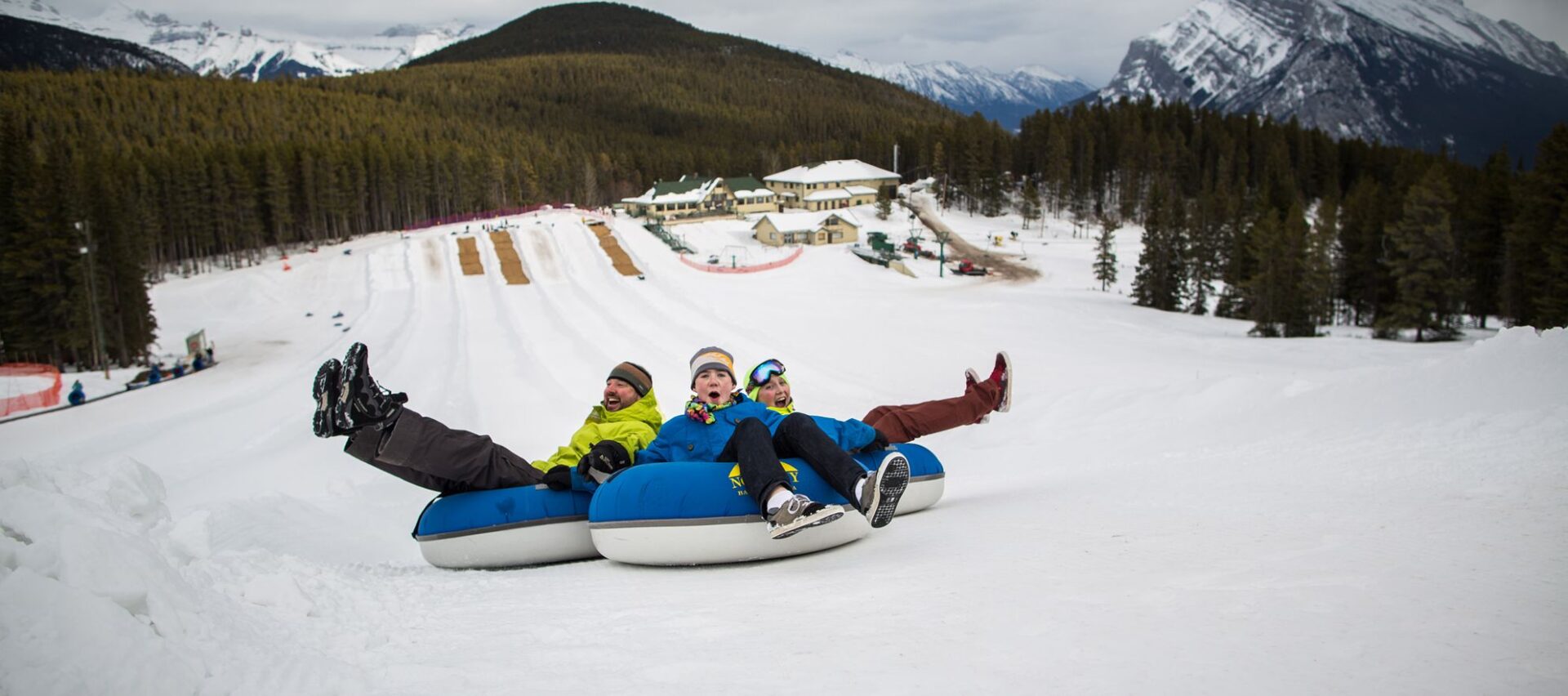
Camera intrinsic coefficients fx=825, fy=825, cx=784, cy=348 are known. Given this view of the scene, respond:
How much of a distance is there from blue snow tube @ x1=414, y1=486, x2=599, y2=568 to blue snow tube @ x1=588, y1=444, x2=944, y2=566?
68cm

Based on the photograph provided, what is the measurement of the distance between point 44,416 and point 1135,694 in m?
30.5

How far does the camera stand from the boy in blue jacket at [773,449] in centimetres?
479

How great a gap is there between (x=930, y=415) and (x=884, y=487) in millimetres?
2308

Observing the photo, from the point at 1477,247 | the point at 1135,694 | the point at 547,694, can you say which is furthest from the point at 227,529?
the point at 1477,247

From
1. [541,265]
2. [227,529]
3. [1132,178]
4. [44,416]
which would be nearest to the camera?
[227,529]

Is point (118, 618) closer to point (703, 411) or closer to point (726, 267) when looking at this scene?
point (703, 411)

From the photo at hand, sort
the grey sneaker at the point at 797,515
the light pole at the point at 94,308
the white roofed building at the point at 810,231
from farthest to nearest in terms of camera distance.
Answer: the white roofed building at the point at 810,231 → the light pole at the point at 94,308 → the grey sneaker at the point at 797,515

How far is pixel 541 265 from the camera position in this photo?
50.7 metres

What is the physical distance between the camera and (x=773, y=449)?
201 inches

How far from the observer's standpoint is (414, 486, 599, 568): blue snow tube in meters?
5.93

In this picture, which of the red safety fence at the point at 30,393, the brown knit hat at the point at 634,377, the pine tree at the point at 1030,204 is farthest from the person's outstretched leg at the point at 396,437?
the pine tree at the point at 1030,204

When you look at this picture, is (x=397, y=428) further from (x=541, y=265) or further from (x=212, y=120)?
(x=212, y=120)

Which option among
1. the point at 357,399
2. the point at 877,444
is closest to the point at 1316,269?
the point at 877,444

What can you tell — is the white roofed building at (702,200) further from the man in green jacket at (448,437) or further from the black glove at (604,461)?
the black glove at (604,461)
